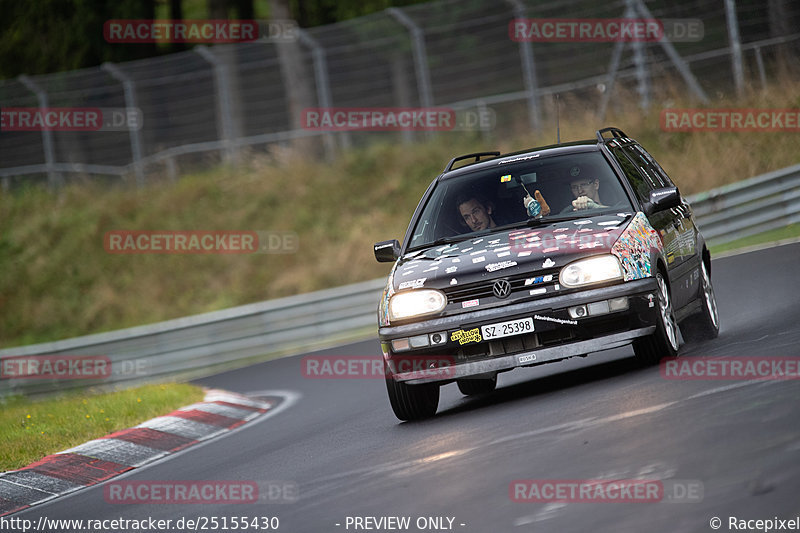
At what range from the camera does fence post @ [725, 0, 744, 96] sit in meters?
23.6

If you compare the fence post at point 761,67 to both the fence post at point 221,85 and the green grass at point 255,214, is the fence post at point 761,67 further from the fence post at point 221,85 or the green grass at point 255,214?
the fence post at point 221,85

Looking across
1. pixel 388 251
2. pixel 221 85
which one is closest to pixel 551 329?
pixel 388 251

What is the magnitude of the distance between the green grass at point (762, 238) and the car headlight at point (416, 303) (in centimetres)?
1176

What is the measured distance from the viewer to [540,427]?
7582 millimetres

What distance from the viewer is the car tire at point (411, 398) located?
898 centimetres

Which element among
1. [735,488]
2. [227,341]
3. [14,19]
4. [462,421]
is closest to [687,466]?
[735,488]

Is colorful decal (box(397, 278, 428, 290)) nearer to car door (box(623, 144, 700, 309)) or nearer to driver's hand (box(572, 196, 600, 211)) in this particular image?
driver's hand (box(572, 196, 600, 211))

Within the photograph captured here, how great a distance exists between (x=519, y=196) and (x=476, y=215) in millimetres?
346

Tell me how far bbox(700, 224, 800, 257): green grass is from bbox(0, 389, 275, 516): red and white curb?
367 inches

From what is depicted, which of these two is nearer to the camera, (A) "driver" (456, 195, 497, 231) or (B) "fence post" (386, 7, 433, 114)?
(A) "driver" (456, 195, 497, 231)

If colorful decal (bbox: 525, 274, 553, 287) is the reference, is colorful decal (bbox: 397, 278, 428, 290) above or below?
above

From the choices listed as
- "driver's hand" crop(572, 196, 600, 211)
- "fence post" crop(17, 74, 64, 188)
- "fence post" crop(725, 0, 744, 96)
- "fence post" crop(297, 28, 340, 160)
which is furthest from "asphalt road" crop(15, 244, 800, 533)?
"fence post" crop(17, 74, 64, 188)

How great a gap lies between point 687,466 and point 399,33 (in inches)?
831

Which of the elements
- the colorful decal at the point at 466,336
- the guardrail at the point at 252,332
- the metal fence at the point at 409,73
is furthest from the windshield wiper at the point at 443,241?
the metal fence at the point at 409,73
